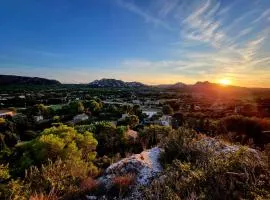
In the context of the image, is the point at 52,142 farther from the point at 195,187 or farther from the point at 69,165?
the point at 195,187

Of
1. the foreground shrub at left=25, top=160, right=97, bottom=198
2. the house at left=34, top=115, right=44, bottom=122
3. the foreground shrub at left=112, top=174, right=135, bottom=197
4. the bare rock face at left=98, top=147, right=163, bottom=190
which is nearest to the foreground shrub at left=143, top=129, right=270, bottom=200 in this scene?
the bare rock face at left=98, top=147, right=163, bottom=190

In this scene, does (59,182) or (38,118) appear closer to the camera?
(59,182)

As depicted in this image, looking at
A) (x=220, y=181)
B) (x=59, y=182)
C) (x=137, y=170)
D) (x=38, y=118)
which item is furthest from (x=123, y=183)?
(x=38, y=118)

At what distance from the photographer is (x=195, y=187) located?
5152 millimetres

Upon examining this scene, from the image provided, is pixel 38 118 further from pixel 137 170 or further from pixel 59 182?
pixel 59 182

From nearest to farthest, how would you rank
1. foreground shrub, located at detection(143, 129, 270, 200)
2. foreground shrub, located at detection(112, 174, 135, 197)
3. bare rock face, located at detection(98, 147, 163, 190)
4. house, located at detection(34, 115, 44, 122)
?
foreground shrub, located at detection(143, 129, 270, 200)
foreground shrub, located at detection(112, 174, 135, 197)
bare rock face, located at detection(98, 147, 163, 190)
house, located at detection(34, 115, 44, 122)

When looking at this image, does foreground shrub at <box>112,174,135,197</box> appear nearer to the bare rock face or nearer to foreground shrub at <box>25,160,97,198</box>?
the bare rock face

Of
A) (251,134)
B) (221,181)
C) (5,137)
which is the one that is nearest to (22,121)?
(5,137)

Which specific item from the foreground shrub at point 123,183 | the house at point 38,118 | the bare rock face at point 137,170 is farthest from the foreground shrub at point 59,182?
the house at point 38,118

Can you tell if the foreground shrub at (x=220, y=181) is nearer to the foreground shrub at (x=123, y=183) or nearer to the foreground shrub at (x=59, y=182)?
the foreground shrub at (x=123, y=183)

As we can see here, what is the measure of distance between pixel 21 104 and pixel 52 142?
86919 mm

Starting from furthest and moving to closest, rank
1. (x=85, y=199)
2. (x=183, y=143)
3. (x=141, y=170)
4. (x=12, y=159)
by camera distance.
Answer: (x=12, y=159) < (x=183, y=143) < (x=141, y=170) < (x=85, y=199)

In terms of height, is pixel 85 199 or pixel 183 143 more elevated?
pixel 183 143

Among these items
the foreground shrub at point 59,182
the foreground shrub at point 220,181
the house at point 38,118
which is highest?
the foreground shrub at point 220,181
